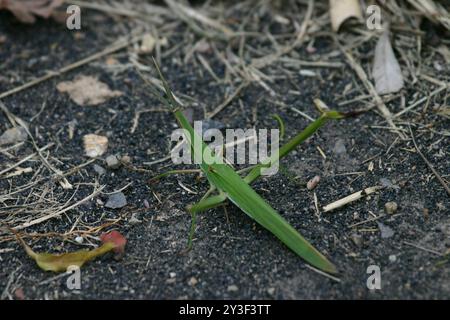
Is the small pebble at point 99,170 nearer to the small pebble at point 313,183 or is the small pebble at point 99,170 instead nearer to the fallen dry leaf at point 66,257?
the fallen dry leaf at point 66,257

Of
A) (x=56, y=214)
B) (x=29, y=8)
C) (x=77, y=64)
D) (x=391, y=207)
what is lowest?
(x=56, y=214)

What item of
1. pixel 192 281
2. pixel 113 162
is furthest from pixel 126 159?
pixel 192 281

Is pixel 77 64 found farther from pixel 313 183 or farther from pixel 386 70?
pixel 386 70

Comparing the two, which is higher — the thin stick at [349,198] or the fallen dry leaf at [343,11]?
the fallen dry leaf at [343,11]

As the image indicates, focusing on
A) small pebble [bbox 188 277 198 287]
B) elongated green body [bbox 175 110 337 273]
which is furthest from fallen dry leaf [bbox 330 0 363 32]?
small pebble [bbox 188 277 198 287]

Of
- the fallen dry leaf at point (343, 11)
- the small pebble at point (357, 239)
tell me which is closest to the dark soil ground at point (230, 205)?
the small pebble at point (357, 239)

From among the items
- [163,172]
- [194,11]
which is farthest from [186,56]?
[163,172]
